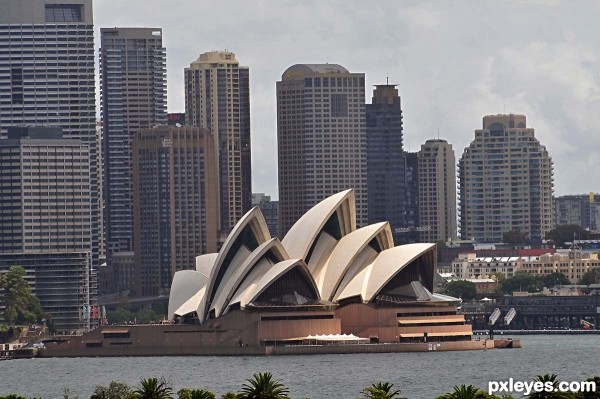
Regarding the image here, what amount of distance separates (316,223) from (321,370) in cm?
2579

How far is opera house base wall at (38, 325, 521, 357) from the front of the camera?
17162 cm

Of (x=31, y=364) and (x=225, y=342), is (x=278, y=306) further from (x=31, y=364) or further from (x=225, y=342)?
(x=31, y=364)

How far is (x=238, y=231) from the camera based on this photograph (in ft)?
571

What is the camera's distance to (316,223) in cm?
17388

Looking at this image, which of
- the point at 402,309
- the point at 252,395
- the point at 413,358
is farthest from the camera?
the point at 402,309

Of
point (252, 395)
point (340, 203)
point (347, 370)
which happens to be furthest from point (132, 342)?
point (252, 395)

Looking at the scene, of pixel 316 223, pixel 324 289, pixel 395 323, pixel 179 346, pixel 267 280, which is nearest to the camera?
pixel 267 280

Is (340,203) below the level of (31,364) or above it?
above

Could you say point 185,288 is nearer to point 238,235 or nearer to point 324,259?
point 238,235

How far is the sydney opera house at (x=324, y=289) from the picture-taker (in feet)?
565

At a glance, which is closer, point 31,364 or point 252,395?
point 252,395

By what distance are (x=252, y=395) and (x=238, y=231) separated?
89.7 meters

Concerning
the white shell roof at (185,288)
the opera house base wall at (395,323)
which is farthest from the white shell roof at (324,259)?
the white shell roof at (185,288)

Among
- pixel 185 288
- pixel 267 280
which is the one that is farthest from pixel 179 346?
pixel 267 280
